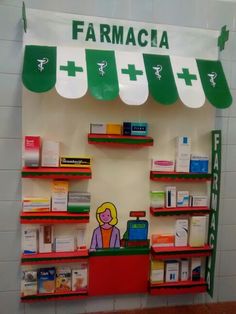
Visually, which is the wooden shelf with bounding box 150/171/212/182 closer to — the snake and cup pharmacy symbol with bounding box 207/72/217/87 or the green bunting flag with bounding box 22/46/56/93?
the snake and cup pharmacy symbol with bounding box 207/72/217/87

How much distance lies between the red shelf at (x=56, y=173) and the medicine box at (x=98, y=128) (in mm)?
223

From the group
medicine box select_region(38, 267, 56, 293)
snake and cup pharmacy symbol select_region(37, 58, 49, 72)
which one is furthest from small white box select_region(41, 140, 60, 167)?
medicine box select_region(38, 267, 56, 293)

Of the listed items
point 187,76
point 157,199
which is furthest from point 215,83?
point 157,199

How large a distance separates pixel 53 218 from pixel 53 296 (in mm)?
483

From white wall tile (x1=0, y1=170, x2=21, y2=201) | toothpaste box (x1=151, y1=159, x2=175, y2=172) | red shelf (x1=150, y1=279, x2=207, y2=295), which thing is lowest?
red shelf (x1=150, y1=279, x2=207, y2=295)

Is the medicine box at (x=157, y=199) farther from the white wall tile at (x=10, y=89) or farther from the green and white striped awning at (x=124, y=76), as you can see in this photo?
the white wall tile at (x=10, y=89)

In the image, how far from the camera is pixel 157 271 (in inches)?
66.0

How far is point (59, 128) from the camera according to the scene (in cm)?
155

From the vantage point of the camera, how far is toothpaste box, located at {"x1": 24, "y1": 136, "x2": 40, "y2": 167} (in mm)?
1466

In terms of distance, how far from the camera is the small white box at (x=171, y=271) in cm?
169

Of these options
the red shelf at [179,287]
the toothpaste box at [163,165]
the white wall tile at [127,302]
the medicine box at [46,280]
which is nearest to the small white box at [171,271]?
Answer: the red shelf at [179,287]

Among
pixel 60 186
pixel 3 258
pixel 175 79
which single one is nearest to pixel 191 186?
pixel 175 79

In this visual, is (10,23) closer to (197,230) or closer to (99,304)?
(197,230)

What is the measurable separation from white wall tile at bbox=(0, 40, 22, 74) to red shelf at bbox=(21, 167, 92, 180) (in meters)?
0.56
